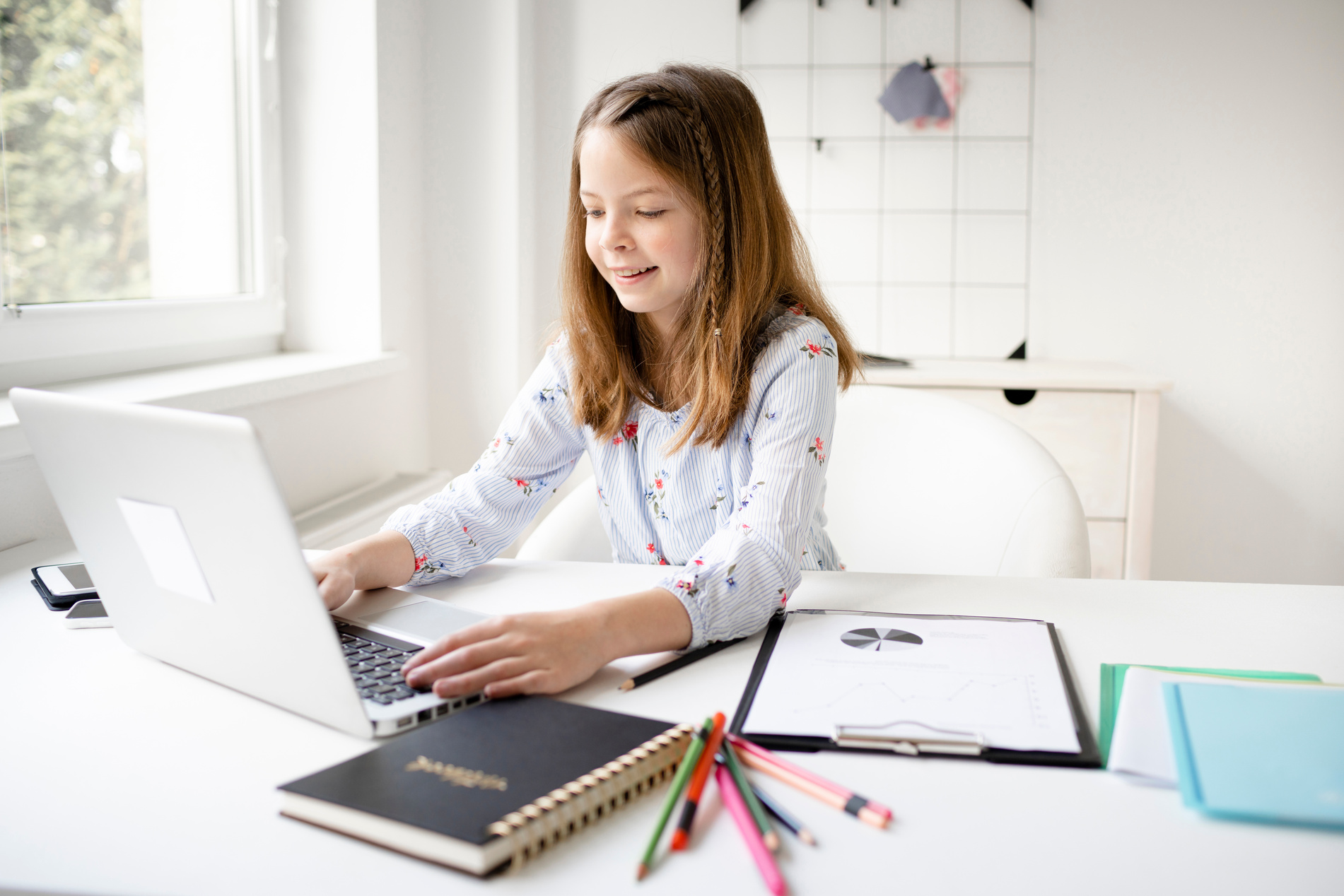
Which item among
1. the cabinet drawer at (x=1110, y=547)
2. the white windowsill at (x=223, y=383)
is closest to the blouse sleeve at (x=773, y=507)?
the white windowsill at (x=223, y=383)

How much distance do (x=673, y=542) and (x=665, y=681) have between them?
0.46 metres

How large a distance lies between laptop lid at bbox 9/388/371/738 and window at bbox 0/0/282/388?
0.77 m

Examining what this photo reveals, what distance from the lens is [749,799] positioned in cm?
51

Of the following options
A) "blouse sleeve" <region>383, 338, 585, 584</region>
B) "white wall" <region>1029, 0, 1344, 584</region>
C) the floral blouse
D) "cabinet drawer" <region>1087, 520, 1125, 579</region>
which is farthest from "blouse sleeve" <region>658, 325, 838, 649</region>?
"white wall" <region>1029, 0, 1344, 584</region>

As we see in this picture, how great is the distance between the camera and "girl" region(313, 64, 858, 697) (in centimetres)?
87

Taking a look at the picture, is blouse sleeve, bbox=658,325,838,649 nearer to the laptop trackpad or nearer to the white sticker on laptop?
the laptop trackpad

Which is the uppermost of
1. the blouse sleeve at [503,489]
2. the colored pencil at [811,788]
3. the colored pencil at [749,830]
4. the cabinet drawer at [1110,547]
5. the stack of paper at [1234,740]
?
the blouse sleeve at [503,489]

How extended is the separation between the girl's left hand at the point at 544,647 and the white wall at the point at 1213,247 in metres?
1.92

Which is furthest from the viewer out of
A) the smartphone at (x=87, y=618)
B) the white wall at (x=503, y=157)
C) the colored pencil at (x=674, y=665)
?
the white wall at (x=503, y=157)

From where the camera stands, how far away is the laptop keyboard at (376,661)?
0.64m

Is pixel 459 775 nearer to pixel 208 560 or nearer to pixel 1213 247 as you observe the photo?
pixel 208 560

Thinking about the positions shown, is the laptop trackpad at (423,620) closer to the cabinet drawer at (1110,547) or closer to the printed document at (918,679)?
the printed document at (918,679)

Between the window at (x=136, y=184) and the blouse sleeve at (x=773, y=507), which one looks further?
Answer: the window at (x=136, y=184)

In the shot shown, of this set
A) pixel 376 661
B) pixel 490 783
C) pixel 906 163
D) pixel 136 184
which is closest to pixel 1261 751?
pixel 490 783
